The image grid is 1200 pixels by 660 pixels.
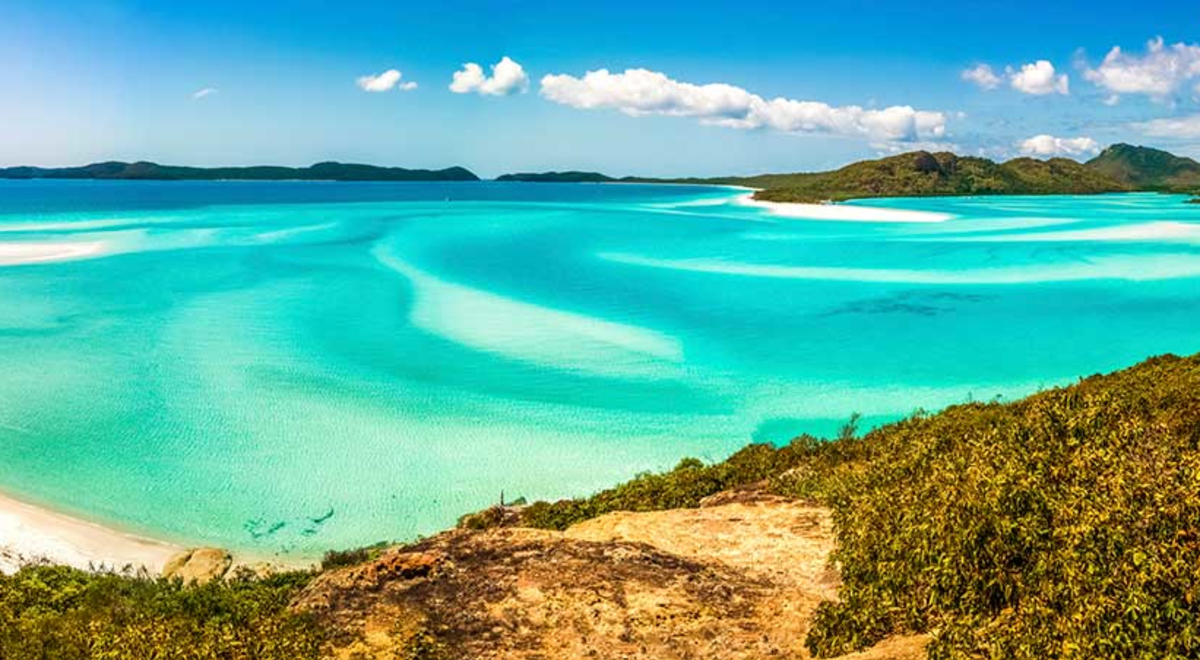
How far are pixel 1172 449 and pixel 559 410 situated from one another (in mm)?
26802

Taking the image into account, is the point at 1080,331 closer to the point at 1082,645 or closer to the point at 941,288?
the point at 941,288

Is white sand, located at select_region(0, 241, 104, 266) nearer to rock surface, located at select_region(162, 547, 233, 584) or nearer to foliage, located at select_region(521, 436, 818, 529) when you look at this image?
rock surface, located at select_region(162, 547, 233, 584)

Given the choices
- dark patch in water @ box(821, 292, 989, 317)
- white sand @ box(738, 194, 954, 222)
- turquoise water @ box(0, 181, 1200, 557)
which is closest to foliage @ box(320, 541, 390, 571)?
turquoise water @ box(0, 181, 1200, 557)

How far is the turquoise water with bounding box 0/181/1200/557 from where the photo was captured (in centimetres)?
2814

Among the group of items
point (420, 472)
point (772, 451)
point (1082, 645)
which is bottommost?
point (420, 472)

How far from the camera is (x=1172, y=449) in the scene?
10398mm

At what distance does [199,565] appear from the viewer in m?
21.3

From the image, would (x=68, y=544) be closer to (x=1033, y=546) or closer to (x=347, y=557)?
(x=347, y=557)

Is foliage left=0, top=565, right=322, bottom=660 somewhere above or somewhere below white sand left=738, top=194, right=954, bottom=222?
below

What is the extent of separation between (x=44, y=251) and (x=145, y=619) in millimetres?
96153

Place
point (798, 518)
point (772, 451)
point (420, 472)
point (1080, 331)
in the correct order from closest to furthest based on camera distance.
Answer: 1. point (798, 518)
2. point (772, 451)
3. point (420, 472)
4. point (1080, 331)

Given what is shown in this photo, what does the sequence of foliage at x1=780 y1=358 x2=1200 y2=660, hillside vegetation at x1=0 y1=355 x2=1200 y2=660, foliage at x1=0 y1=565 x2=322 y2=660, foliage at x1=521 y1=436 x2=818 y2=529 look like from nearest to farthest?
1. foliage at x1=780 y1=358 x2=1200 y2=660
2. hillside vegetation at x1=0 y1=355 x2=1200 y2=660
3. foliage at x1=0 y1=565 x2=322 y2=660
4. foliage at x1=521 y1=436 x2=818 y2=529

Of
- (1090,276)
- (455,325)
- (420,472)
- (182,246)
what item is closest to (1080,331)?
(1090,276)

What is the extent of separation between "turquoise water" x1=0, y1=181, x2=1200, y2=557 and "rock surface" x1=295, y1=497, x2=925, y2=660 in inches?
387
